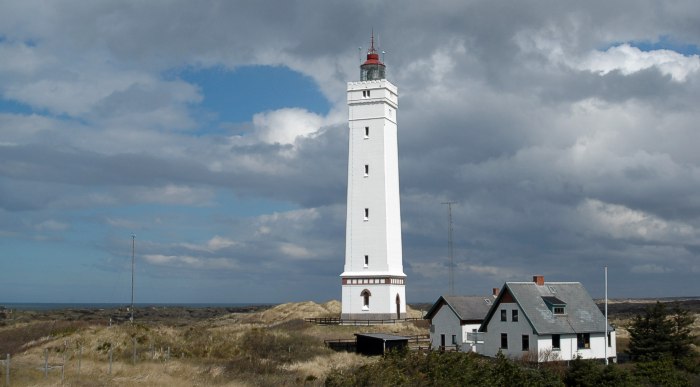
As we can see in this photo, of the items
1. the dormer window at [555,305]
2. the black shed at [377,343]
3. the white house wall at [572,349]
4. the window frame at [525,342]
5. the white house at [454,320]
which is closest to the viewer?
the white house wall at [572,349]

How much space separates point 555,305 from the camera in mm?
47906

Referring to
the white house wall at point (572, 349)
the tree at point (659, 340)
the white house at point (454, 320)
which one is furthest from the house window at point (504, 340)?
the tree at point (659, 340)

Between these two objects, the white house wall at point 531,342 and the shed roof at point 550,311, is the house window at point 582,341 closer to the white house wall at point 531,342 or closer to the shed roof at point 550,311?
the white house wall at point 531,342

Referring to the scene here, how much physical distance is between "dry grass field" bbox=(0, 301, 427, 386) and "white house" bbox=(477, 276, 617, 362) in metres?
8.47

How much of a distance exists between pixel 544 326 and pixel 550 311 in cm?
167

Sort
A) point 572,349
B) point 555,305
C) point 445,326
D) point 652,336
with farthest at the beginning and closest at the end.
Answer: point 445,326, point 555,305, point 572,349, point 652,336

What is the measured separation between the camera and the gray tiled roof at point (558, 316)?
153 feet

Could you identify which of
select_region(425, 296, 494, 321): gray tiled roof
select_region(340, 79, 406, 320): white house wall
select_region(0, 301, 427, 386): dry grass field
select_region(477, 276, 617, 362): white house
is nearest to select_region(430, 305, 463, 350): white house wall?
select_region(425, 296, 494, 321): gray tiled roof

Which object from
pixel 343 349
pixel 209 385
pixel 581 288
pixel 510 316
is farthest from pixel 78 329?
pixel 581 288

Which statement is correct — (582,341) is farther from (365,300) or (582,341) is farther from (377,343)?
(365,300)

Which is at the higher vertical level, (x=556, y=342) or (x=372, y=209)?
(x=372, y=209)

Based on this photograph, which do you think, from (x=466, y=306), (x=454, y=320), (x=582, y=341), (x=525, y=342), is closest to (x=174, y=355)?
(x=454, y=320)

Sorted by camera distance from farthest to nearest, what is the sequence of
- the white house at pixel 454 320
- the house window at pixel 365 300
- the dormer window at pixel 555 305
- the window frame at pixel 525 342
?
the house window at pixel 365 300 → the white house at pixel 454 320 → the dormer window at pixel 555 305 → the window frame at pixel 525 342

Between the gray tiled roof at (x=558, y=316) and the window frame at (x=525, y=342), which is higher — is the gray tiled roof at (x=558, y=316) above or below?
above
